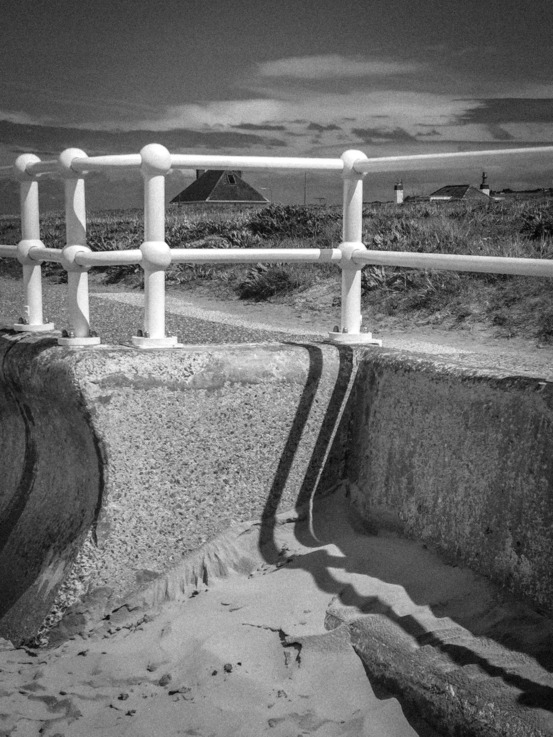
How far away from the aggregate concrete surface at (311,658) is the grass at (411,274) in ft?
17.5

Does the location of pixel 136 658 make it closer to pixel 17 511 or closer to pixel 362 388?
pixel 17 511

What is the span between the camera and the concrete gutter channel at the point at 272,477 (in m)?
2.84

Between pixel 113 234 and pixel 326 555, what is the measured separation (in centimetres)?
2266

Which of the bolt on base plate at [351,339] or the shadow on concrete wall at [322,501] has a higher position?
the bolt on base plate at [351,339]

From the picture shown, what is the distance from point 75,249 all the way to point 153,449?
99cm

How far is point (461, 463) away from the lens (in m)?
3.18

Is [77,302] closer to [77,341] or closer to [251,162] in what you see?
[77,341]

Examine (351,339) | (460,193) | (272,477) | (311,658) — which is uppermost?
(460,193)

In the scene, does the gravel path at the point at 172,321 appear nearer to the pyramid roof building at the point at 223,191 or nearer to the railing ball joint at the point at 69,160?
the railing ball joint at the point at 69,160

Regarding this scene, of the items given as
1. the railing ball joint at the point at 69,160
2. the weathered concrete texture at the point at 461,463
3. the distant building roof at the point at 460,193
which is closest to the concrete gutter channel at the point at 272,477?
the weathered concrete texture at the point at 461,463

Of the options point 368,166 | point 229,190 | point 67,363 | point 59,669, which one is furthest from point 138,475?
point 229,190

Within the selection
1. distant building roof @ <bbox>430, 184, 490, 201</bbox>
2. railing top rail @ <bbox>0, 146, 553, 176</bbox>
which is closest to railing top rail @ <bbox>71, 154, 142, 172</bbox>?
railing top rail @ <bbox>0, 146, 553, 176</bbox>

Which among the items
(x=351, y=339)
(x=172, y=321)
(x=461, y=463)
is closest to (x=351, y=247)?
(x=351, y=339)

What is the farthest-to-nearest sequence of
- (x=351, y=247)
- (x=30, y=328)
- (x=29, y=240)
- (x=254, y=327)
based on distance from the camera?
(x=254, y=327)
(x=29, y=240)
(x=30, y=328)
(x=351, y=247)
